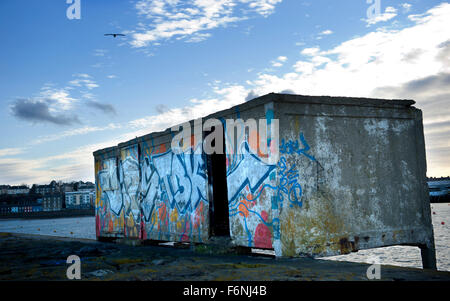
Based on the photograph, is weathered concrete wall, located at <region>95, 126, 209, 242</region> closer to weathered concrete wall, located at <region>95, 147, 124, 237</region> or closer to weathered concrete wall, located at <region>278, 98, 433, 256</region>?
weathered concrete wall, located at <region>95, 147, 124, 237</region>

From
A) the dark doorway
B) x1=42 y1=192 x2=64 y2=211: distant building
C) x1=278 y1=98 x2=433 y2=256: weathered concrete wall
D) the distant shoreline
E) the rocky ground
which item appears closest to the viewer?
the rocky ground

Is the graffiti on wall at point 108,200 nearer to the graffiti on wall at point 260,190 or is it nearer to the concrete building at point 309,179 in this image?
the concrete building at point 309,179

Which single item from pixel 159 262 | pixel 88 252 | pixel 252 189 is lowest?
pixel 88 252

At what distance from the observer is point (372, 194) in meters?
8.95

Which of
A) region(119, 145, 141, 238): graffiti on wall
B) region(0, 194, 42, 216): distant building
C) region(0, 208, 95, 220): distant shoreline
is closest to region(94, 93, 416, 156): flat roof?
region(119, 145, 141, 238): graffiti on wall

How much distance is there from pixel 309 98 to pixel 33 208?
146 m

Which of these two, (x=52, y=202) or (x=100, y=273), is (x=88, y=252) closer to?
(x=100, y=273)

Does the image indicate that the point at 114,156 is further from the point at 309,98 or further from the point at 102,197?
the point at 309,98

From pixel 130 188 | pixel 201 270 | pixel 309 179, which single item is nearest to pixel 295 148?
pixel 309 179

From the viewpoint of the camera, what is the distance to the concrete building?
25.8 feet

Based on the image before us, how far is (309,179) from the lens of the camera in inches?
320

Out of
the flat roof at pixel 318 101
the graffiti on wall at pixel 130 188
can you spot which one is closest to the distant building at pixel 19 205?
the graffiti on wall at pixel 130 188
